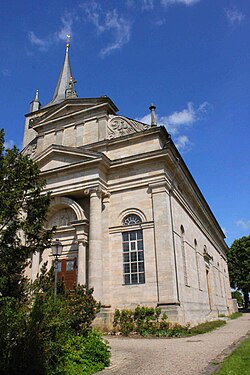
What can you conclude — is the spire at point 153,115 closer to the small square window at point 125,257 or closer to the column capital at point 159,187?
the column capital at point 159,187

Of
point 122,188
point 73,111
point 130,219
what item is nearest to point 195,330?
point 130,219

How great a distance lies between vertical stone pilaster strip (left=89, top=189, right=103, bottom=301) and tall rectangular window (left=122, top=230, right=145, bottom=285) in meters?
1.47

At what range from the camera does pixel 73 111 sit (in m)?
21.3

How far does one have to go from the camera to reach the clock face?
56.1 ft

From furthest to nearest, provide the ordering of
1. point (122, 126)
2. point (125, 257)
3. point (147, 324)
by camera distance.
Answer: point (122, 126)
point (125, 257)
point (147, 324)

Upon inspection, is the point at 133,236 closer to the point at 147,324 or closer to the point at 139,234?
the point at 139,234

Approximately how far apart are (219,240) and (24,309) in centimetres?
3813

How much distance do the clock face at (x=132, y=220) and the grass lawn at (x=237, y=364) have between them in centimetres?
920

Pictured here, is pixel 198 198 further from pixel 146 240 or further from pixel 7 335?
pixel 7 335

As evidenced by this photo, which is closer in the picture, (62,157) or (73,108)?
(62,157)

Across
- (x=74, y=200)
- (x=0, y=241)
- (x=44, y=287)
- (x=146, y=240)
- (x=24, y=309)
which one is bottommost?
(x=24, y=309)

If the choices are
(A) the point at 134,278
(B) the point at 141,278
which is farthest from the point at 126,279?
(B) the point at 141,278

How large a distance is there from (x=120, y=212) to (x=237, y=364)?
11.3 m

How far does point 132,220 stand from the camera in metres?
17.2
